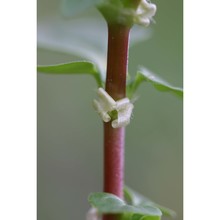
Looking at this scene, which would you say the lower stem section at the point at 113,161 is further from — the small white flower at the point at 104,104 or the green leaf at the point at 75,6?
the green leaf at the point at 75,6

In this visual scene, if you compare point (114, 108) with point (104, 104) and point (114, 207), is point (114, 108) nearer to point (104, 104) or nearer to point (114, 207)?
point (104, 104)

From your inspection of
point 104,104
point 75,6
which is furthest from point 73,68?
point 75,6

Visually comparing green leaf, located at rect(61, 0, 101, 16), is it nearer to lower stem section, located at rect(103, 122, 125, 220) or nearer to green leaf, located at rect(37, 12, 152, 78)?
lower stem section, located at rect(103, 122, 125, 220)

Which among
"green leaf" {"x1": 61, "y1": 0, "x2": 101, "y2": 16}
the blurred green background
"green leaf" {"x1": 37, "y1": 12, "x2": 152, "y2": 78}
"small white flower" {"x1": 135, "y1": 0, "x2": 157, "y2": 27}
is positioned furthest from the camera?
the blurred green background

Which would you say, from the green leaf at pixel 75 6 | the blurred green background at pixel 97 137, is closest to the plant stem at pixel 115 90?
the green leaf at pixel 75 6

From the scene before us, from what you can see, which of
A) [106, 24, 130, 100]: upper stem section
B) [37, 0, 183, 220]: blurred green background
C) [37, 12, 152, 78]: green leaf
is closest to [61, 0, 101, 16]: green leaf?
[106, 24, 130, 100]: upper stem section

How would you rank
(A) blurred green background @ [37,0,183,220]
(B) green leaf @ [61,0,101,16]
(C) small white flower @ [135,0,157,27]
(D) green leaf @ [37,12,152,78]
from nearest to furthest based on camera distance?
(B) green leaf @ [61,0,101,16], (C) small white flower @ [135,0,157,27], (D) green leaf @ [37,12,152,78], (A) blurred green background @ [37,0,183,220]

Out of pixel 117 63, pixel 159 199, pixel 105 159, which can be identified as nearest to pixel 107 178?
pixel 105 159

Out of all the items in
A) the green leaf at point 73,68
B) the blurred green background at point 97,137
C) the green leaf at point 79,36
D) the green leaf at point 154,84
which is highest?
the green leaf at point 79,36
